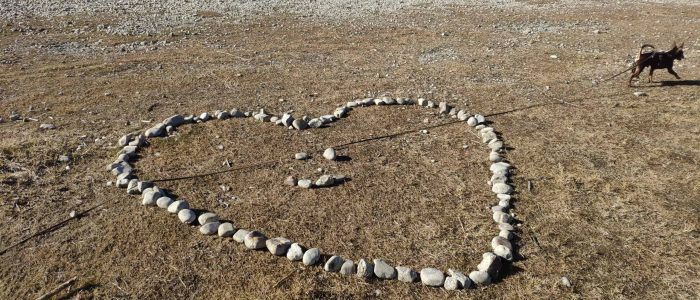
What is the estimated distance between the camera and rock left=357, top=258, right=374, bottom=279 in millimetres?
6113

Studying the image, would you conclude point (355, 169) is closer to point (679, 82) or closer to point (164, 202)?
point (164, 202)

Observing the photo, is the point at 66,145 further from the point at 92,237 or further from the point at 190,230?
the point at 190,230

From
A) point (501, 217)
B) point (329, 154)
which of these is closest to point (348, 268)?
point (501, 217)

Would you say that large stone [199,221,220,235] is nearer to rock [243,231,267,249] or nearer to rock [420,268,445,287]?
rock [243,231,267,249]

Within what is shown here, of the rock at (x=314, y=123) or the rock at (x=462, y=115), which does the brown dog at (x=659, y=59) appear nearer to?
the rock at (x=462, y=115)

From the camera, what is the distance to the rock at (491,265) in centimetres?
609

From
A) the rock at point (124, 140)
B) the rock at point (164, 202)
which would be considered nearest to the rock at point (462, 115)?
the rock at point (164, 202)

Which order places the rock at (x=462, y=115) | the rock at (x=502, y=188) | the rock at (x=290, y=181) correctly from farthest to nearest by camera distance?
the rock at (x=462, y=115) < the rock at (x=290, y=181) < the rock at (x=502, y=188)

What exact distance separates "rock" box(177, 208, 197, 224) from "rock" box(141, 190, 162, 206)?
1.97 feet

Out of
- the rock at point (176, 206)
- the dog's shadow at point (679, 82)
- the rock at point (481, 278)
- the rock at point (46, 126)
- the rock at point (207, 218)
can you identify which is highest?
the rock at point (46, 126)

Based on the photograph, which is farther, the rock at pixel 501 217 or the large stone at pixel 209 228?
the rock at pixel 501 217

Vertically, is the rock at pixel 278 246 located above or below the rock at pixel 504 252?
above

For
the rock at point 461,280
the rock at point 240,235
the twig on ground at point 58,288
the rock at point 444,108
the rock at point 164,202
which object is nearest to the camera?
the twig on ground at point 58,288

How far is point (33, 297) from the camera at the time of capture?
5719 millimetres
